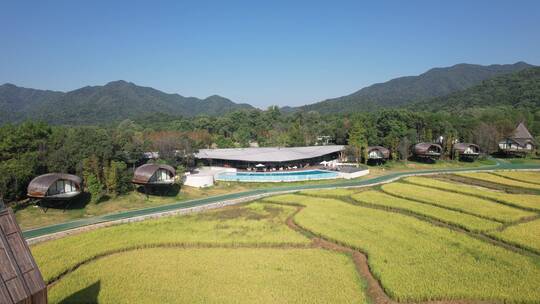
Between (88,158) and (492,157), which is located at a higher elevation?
(88,158)

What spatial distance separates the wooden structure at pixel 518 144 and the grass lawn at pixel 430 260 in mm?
63076

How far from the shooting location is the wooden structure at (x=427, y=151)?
68494 millimetres

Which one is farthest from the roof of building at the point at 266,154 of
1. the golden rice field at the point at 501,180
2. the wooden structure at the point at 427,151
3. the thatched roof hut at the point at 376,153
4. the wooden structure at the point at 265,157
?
the golden rice field at the point at 501,180

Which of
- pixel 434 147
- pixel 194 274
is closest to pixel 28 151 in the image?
pixel 194 274

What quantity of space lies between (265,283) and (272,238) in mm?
7480

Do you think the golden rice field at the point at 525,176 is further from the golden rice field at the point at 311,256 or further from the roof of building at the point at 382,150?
the roof of building at the point at 382,150

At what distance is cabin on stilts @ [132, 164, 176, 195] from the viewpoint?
137 ft

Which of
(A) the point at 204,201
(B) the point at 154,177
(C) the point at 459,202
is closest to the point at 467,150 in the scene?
(C) the point at 459,202

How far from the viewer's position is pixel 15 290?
31.7 feet

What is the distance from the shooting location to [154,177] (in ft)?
140

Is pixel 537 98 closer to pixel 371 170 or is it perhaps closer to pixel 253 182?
pixel 371 170

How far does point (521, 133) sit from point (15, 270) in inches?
3846

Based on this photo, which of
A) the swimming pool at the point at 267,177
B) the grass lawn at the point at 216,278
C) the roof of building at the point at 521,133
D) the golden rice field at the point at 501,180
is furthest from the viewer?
the roof of building at the point at 521,133

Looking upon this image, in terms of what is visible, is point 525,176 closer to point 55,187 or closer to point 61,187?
point 61,187
